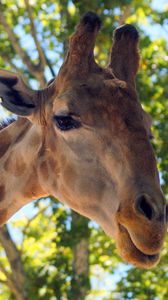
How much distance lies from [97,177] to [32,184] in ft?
3.35

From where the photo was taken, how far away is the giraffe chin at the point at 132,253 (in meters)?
6.31

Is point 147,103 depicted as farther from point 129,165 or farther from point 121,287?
point 129,165

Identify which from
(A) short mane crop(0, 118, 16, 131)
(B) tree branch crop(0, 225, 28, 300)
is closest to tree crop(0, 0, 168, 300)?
(B) tree branch crop(0, 225, 28, 300)

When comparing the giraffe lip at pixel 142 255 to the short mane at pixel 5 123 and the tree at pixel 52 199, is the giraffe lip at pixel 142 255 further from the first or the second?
the tree at pixel 52 199

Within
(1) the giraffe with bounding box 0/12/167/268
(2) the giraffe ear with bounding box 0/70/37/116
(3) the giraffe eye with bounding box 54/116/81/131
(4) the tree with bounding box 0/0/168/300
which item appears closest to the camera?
(1) the giraffe with bounding box 0/12/167/268

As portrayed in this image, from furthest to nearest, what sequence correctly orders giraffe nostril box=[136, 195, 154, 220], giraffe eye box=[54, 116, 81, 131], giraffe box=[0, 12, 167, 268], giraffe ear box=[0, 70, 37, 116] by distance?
giraffe ear box=[0, 70, 37, 116], giraffe eye box=[54, 116, 81, 131], giraffe box=[0, 12, 167, 268], giraffe nostril box=[136, 195, 154, 220]

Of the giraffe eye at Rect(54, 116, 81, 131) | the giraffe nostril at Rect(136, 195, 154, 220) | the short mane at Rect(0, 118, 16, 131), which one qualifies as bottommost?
the giraffe nostril at Rect(136, 195, 154, 220)

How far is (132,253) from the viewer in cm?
634

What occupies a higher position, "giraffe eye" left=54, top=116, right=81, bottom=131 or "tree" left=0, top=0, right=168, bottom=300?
"giraffe eye" left=54, top=116, right=81, bottom=131

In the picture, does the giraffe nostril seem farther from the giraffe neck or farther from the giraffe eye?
the giraffe neck

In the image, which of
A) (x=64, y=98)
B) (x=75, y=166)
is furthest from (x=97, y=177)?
(x=64, y=98)

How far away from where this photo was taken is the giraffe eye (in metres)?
6.83

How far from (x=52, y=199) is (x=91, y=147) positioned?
6.77m

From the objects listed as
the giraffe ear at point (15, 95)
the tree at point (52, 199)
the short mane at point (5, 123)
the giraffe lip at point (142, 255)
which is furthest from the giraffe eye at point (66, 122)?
the tree at point (52, 199)
